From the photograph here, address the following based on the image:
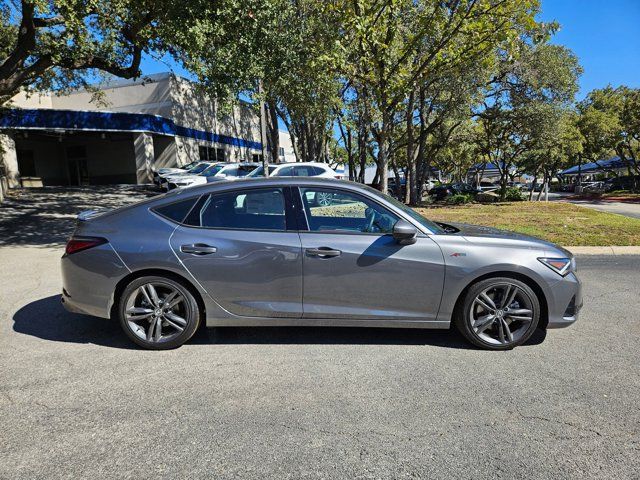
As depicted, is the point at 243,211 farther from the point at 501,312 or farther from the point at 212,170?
the point at 212,170

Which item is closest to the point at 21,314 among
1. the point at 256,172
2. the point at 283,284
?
the point at 283,284

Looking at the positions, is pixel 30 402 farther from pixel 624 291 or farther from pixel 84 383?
pixel 624 291

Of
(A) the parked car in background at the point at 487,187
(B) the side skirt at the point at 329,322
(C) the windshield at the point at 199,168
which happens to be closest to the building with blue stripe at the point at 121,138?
(C) the windshield at the point at 199,168

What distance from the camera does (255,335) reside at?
430 cm

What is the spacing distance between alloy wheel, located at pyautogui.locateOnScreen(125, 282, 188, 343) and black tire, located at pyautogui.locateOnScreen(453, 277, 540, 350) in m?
2.59

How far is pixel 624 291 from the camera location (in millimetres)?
5863

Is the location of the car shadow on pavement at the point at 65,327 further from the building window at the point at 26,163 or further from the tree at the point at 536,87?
the building window at the point at 26,163

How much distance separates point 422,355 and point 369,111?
39.7ft

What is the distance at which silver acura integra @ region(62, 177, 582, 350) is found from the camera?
3.81m

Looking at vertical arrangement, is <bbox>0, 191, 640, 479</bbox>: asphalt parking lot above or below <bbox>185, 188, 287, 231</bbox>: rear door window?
below

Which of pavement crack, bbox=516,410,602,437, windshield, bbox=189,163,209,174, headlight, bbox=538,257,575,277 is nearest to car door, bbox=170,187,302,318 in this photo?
pavement crack, bbox=516,410,602,437

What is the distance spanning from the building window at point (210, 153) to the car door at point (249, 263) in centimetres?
2798

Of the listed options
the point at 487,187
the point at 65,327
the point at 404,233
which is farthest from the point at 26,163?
the point at 487,187

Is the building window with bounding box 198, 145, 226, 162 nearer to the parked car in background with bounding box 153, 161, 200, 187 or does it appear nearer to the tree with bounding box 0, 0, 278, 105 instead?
the parked car in background with bounding box 153, 161, 200, 187
